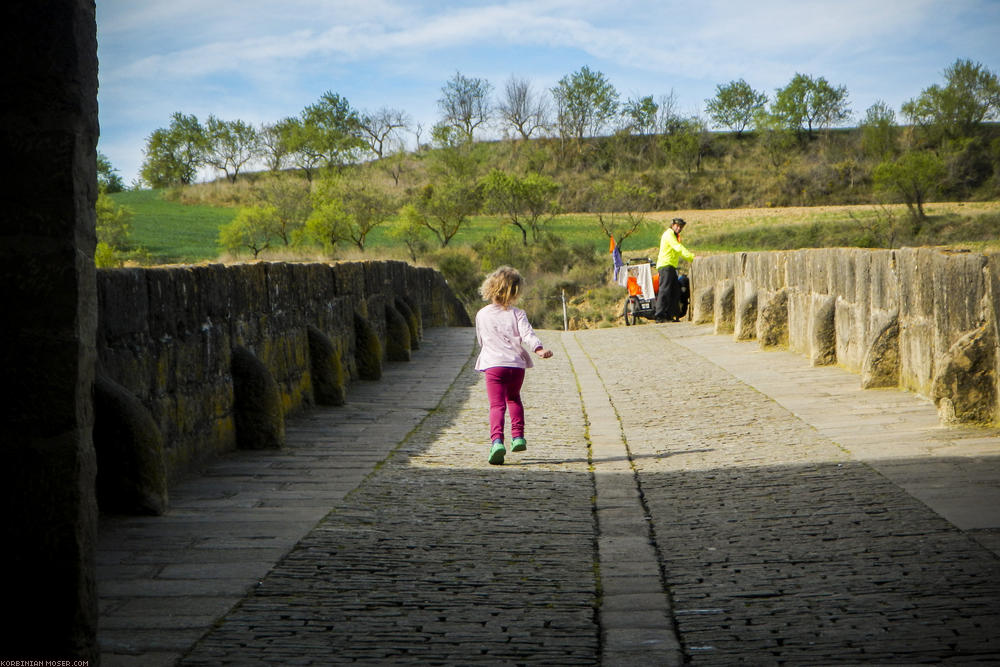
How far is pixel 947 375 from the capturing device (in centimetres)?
687

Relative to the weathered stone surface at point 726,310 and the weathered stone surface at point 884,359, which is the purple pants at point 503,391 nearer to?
the weathered stone surface at point 884,359

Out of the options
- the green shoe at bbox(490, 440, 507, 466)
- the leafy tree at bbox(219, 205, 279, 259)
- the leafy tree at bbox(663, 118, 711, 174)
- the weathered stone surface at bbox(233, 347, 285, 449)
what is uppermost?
the leafy tree at bbox(663, 118, 711, 174)

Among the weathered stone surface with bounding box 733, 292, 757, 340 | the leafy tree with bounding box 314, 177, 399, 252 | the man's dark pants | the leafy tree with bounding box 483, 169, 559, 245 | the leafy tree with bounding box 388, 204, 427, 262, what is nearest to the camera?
the weathered stone surface with bounding box 733, 292, 757, 340

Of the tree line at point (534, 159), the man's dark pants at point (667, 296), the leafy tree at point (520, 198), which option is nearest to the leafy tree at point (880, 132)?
the tree line at point (534, 159)

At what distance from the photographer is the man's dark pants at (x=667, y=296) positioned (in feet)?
63.2

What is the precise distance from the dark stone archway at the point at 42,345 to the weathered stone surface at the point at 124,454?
2360 millimetres

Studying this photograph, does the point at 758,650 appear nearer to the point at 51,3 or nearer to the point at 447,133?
the point at 51,3

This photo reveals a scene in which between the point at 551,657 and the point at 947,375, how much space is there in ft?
15.5

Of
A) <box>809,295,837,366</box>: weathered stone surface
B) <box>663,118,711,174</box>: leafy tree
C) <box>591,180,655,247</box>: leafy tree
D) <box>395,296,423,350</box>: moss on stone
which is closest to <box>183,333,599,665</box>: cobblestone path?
<box>809,295,837,366</box>: weathered stone surface

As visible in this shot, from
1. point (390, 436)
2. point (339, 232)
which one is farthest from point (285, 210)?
point (390, 436)

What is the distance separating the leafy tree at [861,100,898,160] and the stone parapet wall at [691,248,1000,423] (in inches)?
2701

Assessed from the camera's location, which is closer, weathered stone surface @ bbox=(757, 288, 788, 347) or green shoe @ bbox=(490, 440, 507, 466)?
green shoe @ bbox=(490, 440, 507, 466)

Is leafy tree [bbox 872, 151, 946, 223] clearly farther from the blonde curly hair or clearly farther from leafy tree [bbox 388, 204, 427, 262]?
the blonde curly hair

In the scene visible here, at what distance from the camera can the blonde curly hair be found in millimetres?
7156
